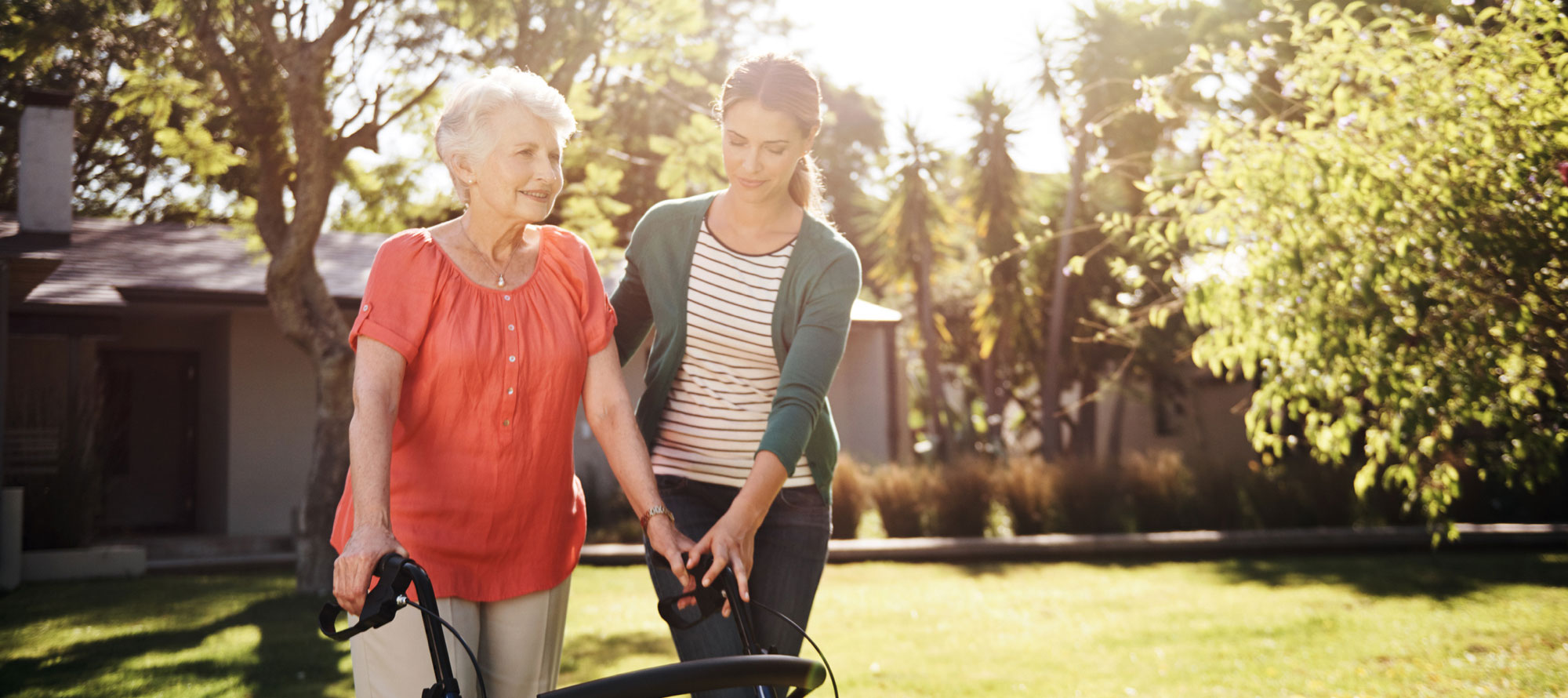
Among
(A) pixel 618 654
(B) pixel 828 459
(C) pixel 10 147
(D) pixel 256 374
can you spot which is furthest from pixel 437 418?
(C) pixel 10 147

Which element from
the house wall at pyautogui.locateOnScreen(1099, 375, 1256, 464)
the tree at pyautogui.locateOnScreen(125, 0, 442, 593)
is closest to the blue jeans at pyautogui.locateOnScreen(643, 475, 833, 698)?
the tree at pyautogui.locateOnScreen(125, 0, 442, 593)

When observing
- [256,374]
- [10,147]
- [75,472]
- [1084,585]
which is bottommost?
[1084,585]

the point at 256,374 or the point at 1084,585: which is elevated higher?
the point at 256,374

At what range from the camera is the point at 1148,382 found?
84.3 ft

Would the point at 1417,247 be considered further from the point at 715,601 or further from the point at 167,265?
the point at 167,265

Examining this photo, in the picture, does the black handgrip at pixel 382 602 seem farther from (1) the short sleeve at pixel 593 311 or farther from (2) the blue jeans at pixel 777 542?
(2) the blue jeans at pixel 777 542

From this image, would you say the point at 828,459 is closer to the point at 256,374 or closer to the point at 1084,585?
the point at 1084,585

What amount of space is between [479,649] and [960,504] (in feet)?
40.5

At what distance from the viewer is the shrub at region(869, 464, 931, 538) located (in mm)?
14336

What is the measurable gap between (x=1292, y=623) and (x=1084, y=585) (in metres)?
2.60

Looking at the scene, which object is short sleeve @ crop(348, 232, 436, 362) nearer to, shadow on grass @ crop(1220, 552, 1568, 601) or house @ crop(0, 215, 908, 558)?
house @ crop(0, 215, 908, 558)

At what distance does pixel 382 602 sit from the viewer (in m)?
1.76

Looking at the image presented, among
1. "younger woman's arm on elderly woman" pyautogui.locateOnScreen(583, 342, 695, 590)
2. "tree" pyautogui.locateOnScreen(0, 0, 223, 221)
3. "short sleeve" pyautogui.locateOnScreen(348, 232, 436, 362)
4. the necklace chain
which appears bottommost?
"younger woman's arm on elderly woman" pyautogui.locateOnScreen(583, 342, 695, 590)

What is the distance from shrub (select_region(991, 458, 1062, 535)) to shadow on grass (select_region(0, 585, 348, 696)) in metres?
8.43
